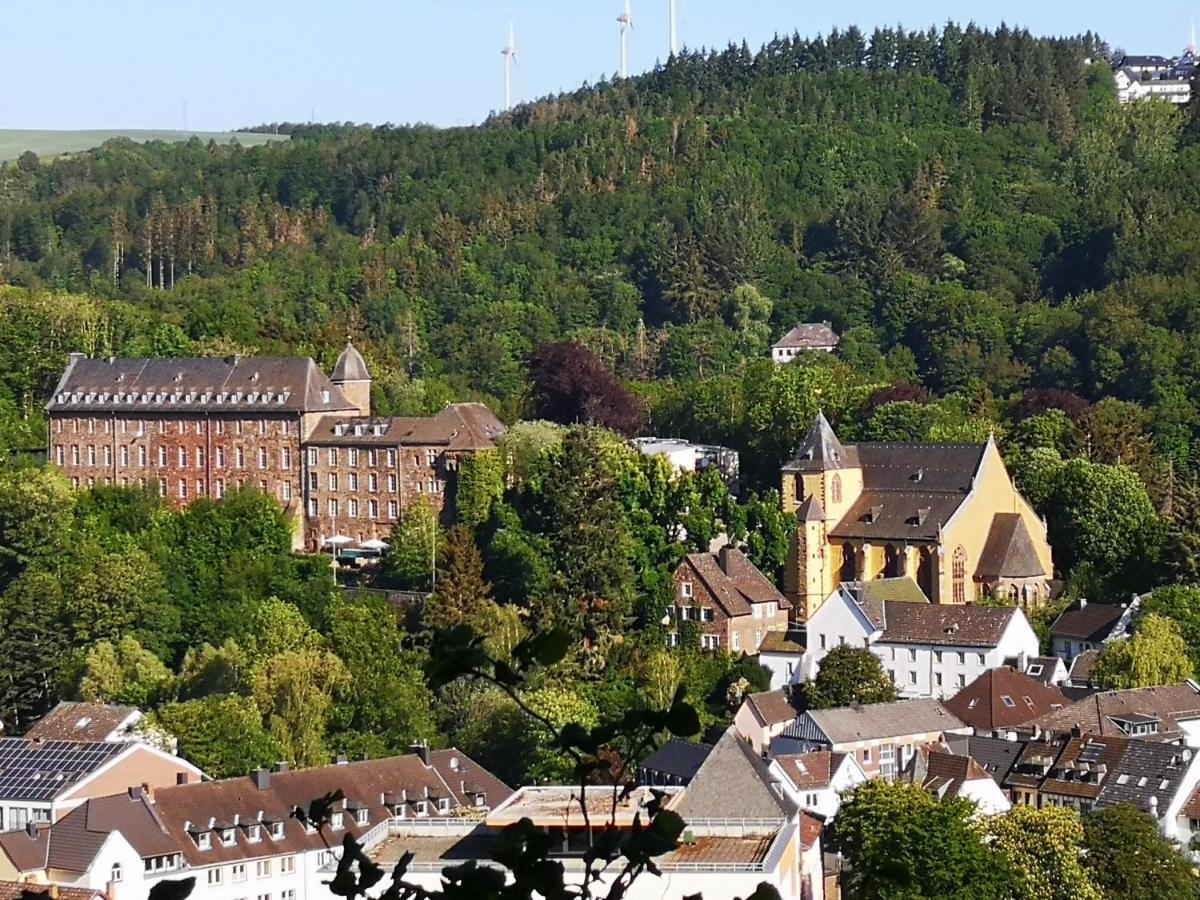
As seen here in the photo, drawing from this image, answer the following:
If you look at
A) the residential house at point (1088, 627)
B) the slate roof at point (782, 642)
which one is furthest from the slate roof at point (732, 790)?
the residential house at point (1088, 627)

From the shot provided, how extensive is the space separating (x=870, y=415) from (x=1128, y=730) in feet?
63.6

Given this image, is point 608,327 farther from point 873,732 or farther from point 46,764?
point 46,764

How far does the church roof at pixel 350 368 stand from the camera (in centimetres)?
6769

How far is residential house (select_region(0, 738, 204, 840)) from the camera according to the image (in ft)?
141

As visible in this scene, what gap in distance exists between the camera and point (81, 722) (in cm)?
4931

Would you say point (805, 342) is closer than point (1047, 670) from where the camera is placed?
No

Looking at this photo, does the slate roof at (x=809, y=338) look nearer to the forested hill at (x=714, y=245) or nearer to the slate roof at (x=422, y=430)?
the forested hill at (x=714, y=245)

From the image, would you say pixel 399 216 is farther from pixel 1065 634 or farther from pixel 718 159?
pixel 1065 634

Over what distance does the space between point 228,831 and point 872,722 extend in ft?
44.6

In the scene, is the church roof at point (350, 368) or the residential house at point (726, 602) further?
the church roof at point (350, 368)

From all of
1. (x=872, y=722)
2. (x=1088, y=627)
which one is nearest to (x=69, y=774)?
(x=872, y=722)

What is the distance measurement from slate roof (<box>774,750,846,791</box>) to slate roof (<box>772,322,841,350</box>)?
1927 inches

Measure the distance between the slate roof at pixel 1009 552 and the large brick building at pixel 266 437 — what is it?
41.4ft

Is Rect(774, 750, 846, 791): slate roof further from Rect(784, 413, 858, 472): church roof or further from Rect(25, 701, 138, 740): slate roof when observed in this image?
Rect(25, 701, 138, 740): slate roof
